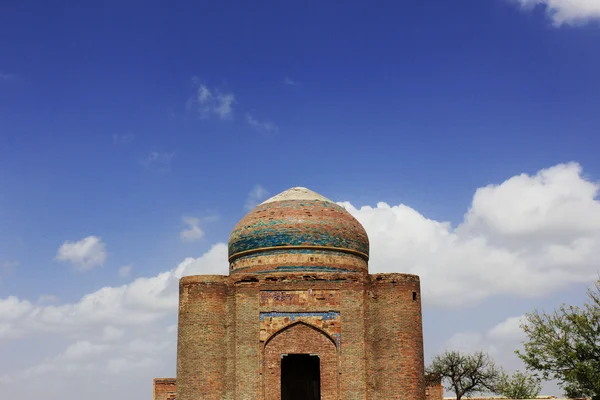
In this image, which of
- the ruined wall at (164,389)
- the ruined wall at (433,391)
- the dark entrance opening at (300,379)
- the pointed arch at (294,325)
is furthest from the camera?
the dark entrance opening at (300,379)

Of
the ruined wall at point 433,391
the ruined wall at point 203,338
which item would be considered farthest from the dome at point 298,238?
the ruined wall at point 433,391

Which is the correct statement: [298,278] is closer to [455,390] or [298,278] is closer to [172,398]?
[172,398]

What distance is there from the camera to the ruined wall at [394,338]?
1895 centimetres

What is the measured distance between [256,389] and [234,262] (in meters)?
5.16

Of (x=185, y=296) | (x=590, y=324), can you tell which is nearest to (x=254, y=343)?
(x=185, y=296)

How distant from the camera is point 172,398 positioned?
21.9m

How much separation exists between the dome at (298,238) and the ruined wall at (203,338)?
7.33 feet

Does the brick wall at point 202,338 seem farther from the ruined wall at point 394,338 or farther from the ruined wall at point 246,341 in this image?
the ruined wall at point 394,338

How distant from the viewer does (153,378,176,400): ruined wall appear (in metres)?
21.9

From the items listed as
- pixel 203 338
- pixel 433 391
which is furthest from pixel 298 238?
pixel 433 391

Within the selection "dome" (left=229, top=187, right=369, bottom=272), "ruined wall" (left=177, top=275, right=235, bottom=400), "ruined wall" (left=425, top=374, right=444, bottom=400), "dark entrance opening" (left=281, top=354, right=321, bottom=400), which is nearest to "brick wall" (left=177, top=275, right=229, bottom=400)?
"ruined wall" (left=177, top=275, right=235, bottom=400)

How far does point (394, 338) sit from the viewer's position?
19312 mm

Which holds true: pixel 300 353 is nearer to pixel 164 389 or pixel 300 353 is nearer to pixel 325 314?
pixel 325 314

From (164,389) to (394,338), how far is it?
25.7 ft
